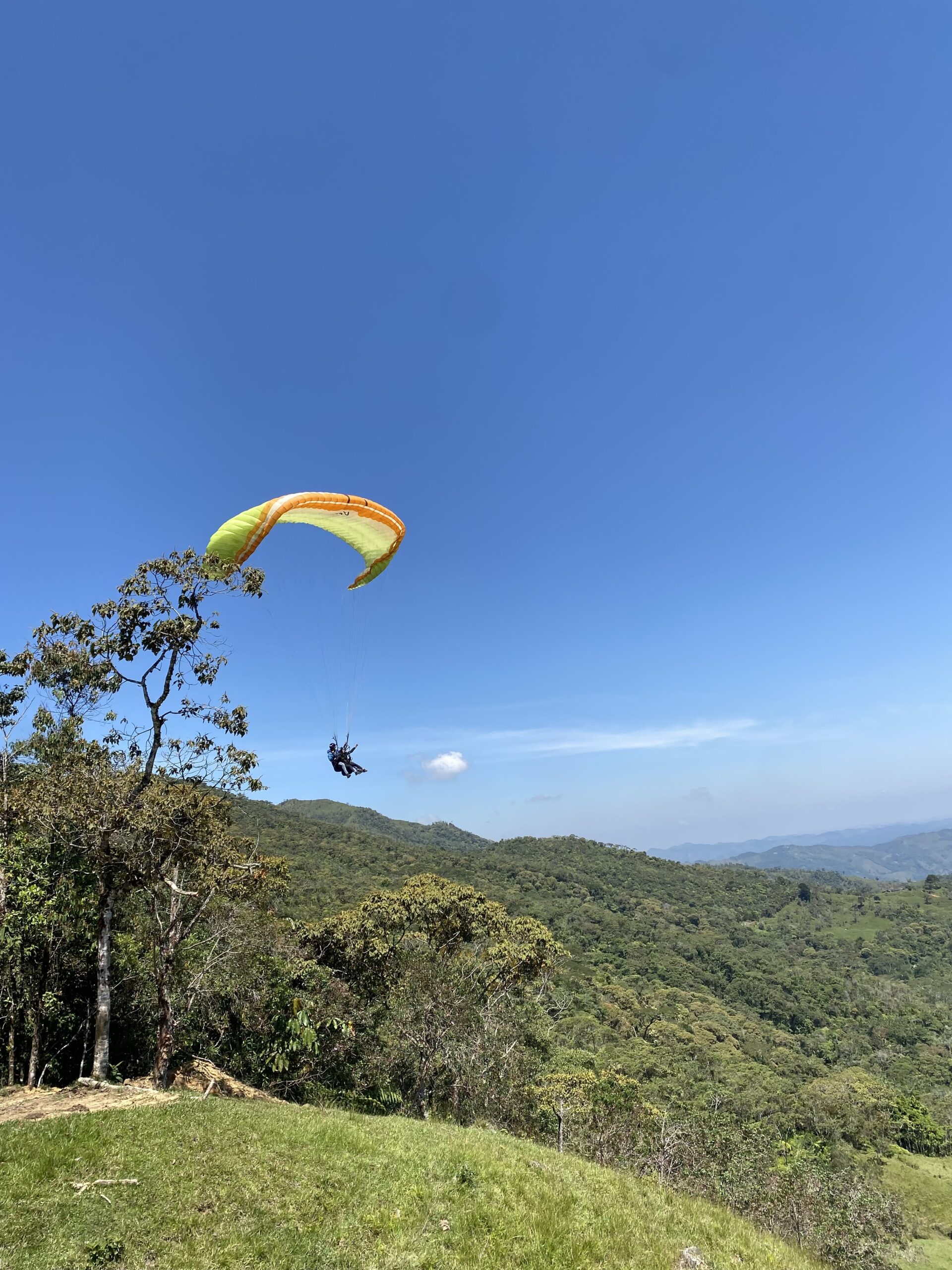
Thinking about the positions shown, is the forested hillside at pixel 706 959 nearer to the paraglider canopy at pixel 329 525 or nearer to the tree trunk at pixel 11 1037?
the tree trunk at pixel 11 1037

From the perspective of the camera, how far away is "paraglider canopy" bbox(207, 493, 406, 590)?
1376 cm

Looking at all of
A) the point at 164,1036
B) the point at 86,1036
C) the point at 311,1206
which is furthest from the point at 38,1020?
the point at 311,1206

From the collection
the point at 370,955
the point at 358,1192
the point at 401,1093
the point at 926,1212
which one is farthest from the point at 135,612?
the point at 926,1212

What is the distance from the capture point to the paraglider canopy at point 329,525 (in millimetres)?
13758

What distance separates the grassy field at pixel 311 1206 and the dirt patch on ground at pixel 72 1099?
0.79 m

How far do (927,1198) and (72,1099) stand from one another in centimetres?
6570

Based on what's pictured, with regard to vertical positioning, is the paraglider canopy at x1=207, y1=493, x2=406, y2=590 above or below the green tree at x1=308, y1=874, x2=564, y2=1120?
above

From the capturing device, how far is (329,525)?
16.7 m

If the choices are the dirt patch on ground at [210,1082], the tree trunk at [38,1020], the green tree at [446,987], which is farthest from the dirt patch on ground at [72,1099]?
the green tree at [446,987]

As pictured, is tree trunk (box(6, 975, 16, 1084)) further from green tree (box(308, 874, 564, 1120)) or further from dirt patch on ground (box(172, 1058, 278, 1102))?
green tree (box(308, 874, 564, 1120))

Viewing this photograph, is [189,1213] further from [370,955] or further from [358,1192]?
[370,955]

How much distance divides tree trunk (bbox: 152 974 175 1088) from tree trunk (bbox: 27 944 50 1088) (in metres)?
3.08

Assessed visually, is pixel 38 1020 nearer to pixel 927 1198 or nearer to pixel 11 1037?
pixel 11 1037

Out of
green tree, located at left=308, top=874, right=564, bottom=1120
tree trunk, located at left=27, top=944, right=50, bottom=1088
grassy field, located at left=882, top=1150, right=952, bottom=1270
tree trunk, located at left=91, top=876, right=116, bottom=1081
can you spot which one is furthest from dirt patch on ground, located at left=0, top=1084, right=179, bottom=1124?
grassy field, located at left=882, top=1150, right=952, bottom=1270
